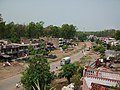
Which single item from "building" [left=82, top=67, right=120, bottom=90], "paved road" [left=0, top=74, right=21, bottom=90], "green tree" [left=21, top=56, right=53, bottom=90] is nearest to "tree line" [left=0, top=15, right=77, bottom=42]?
"paved road" [left=0, top=74, right=21, bottom=90]

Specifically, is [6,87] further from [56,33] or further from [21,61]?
[56,33]

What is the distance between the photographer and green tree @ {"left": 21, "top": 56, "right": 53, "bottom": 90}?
56.5 feet

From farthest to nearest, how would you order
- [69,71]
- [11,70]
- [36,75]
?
[11,70] → [69,71] → [36,75]

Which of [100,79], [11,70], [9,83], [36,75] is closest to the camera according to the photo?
[100,79]

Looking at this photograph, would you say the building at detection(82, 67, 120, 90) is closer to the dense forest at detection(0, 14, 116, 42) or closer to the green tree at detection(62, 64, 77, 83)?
the green tree at detection(62, 64, 77, 83)

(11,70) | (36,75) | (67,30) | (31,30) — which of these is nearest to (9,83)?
(11,70)

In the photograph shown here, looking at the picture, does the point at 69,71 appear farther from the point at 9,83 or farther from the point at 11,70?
the point at 11,70

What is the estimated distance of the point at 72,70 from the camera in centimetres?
2202

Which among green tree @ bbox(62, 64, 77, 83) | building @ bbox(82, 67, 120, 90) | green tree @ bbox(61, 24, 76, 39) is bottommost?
green tree @ bbox(62, 64, 77, 83)

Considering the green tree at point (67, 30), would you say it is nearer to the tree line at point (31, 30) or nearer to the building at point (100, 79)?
the tree line at point (31, 30)

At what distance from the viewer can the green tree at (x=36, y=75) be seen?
17219 mm

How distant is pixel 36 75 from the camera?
17469mm

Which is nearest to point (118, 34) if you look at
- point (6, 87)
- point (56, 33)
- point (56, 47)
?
point (56, 47)

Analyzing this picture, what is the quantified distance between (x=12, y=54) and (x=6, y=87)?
17.6m
